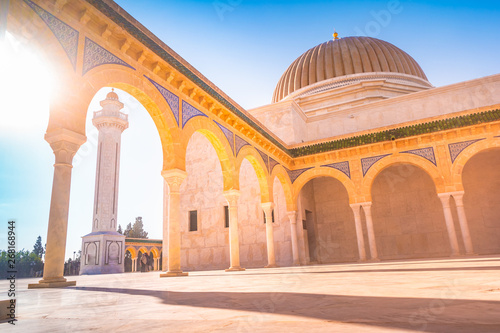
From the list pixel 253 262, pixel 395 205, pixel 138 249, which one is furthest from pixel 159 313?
pixel 138 249

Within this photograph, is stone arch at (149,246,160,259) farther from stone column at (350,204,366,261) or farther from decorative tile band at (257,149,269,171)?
stone column at (350,204,366,261)

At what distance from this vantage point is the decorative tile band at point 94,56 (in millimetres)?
6391

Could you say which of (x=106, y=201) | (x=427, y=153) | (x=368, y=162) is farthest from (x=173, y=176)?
(x=106, y=201)

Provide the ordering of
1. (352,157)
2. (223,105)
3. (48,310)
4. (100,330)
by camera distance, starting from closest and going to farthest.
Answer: (100,330), (48,310), (223,105), (352,157)

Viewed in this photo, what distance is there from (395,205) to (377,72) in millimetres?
9263

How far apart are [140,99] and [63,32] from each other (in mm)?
2290

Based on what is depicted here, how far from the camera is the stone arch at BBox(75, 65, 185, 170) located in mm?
6191

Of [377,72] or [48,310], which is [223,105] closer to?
[48,310]

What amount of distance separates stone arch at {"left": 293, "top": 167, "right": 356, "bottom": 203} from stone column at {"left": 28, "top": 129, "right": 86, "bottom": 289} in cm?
1100

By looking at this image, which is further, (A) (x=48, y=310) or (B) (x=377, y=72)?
(B) (x=377, y=72)

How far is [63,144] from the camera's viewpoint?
5.65m

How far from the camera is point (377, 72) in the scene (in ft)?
70.5

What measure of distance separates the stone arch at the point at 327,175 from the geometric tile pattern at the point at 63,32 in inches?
440

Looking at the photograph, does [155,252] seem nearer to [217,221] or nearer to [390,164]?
[217,221]
